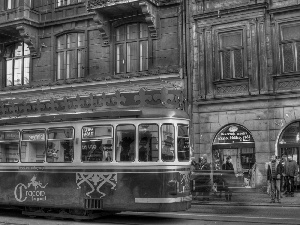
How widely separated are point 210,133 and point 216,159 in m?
1.10

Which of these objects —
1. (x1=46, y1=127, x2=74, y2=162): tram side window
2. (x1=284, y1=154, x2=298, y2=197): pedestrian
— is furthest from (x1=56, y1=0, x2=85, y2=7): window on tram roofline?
(x1=284, y1=154, x2=298, y2=197): pedestrian

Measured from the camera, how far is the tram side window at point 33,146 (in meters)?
13.2

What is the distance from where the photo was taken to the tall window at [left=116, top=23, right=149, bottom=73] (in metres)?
22.6

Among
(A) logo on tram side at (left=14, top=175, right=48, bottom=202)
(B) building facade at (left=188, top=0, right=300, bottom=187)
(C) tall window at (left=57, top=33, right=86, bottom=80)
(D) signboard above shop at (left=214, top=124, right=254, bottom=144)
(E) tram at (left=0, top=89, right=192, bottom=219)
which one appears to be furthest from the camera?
(C) tall window at (left=57, top=33, right=86, bottom=80)

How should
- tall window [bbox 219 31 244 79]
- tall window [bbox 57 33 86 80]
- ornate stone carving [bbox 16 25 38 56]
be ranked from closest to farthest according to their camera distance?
tall window [bbox 219 31 244 79], tall window [bbox 57 33 86 80], ornate stone carving [bbox 16 25 38 56]

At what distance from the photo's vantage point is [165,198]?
11742mm

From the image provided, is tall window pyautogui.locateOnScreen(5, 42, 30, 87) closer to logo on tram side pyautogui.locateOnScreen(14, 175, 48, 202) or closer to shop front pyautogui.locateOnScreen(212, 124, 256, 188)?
shop front pyautogui.locateOnScreen(212, 124, 256, 188)

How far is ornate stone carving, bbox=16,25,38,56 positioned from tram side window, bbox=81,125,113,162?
523 inches

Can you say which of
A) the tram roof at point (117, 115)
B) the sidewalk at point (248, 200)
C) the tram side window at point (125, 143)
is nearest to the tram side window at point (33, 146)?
the tram roof at point (117, 115)

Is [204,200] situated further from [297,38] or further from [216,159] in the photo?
[297,38]

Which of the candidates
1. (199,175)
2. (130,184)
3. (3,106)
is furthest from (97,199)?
(199,175)

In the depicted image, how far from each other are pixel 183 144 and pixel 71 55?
13.3m

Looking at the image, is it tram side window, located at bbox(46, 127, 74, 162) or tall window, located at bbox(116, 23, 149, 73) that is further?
tall window, located at bbox(116, 23, 149, 73)

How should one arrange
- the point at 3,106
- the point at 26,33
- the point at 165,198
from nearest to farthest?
1. the point at 165,198
2. the point at 3,106
3. the point at 26,33
